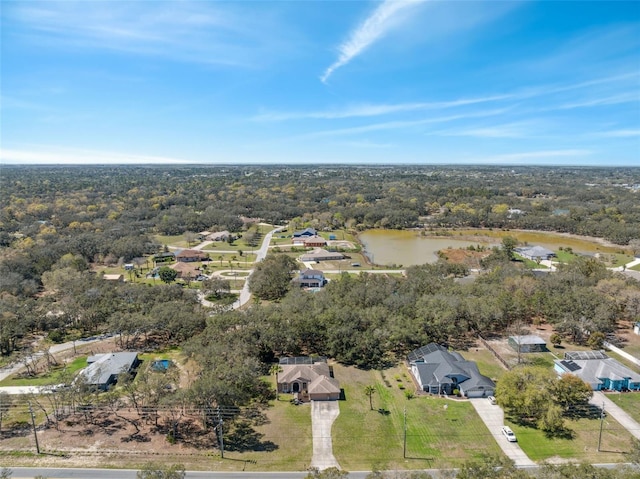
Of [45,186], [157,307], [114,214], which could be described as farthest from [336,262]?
[45,186]

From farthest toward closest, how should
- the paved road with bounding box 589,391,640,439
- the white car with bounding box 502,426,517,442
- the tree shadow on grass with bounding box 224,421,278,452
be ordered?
the paved road with bounding box 589,391,640,439, the white car with bounding box 502,426,517,442, the tree shadow on grass with bounding box 224,421,278,452

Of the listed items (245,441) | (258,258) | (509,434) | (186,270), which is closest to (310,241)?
(258,258)

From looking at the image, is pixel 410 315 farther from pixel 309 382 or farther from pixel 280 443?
pixel 280 443

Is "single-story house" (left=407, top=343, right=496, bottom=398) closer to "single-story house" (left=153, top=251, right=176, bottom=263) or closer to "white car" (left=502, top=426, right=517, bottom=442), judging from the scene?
"white car" (left=502, top=426, right=517, bottom=442)

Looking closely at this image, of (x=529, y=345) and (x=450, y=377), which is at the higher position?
(x=450, y=377)

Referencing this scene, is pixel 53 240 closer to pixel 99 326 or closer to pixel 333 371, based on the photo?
pixel 99 326

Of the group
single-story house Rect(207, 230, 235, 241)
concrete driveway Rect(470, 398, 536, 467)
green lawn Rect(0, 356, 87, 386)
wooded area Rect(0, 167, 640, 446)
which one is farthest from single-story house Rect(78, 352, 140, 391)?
single-story house Rect(207, 230, 235, 241)
